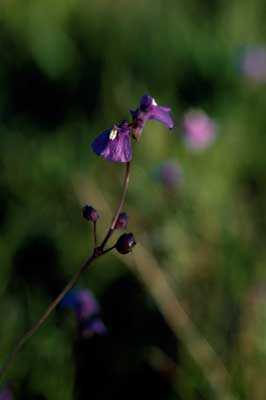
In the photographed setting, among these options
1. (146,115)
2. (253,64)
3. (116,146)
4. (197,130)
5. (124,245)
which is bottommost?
(124,245)

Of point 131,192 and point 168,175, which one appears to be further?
point 131,192

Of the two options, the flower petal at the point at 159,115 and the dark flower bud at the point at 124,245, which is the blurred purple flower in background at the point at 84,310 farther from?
the flower petal at the point at 159,115

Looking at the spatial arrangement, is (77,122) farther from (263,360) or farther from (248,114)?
(263,360)

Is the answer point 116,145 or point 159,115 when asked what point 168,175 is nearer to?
point 159,115

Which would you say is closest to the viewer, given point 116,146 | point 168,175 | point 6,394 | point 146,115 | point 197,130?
point 116,146

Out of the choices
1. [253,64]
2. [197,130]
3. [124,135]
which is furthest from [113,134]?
[253,64]

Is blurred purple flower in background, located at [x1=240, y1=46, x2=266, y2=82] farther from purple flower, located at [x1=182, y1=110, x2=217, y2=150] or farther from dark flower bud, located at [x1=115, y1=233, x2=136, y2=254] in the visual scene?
dark flower bud, located at [x1=115, y1=233, x2=136, y2=254]

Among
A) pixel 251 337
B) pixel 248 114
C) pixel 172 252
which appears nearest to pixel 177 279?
pixel 172 252
